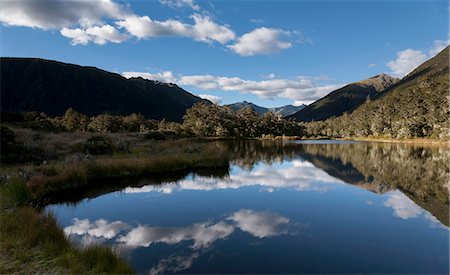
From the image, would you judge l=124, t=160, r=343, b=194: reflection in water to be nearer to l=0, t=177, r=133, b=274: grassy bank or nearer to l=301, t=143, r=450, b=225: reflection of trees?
l=301, t=143, r=450, b=225: reflection of trees

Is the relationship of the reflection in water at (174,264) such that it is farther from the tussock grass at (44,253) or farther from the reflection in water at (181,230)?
the tussock grass at (44,253)

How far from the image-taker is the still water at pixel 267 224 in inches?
459

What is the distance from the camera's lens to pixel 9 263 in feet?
27.8

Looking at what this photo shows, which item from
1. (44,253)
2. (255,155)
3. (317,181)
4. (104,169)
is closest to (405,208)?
(317,181)

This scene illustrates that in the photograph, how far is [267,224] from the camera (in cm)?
1631

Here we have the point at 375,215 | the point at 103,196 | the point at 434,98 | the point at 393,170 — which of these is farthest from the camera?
the point at 434,98

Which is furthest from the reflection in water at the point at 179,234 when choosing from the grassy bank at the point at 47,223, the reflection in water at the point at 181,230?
the grassy bank at the point at 47,223

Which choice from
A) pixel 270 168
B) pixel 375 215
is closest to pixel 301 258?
pixel 375 215

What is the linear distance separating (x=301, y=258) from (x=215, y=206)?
349 inches

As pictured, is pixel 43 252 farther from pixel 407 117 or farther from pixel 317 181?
pixel 407 117

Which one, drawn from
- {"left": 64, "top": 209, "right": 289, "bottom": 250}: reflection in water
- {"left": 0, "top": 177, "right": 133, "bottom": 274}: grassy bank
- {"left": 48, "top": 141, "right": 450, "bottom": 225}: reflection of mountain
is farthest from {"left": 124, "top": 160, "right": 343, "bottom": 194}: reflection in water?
{"left": 0, "top": 177, "right": 133, "bottom": 274}: grassy bank

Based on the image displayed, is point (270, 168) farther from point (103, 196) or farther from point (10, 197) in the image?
point (10, 197)

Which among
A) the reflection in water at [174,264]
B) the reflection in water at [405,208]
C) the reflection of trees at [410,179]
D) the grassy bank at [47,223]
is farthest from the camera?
the reflection of trees at [410,179]

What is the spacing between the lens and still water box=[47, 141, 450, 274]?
11.7 meters
